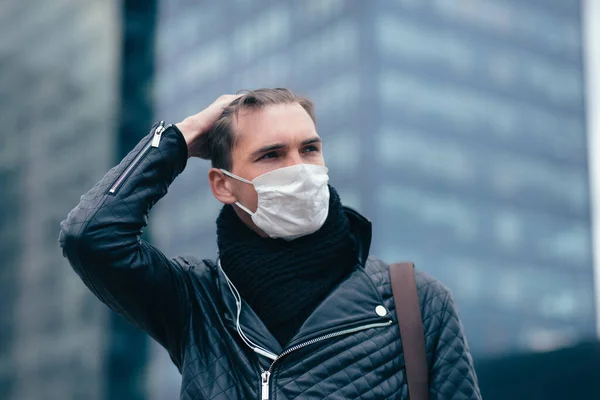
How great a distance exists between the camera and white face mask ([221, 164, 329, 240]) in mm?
3281

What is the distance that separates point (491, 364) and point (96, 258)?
2031cm

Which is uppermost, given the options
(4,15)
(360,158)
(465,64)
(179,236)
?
(4,15)

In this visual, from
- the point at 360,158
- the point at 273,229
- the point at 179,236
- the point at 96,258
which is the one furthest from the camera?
the point at 179,236

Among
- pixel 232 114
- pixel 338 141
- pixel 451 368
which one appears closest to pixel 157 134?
pixel 232 114

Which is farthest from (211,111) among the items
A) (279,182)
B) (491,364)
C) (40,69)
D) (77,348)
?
(40,69)

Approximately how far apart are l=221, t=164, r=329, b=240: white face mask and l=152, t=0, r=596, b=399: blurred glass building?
51.9 m

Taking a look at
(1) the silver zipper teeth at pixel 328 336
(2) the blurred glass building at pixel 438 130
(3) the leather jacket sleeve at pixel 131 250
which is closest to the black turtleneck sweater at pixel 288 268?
(1) the silver zipper teeth at pixel 328 336

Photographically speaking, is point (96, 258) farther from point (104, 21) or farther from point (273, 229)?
point (104, 21)

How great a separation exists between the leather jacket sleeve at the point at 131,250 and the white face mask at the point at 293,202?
1.16 feet

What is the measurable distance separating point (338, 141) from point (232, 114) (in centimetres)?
5542

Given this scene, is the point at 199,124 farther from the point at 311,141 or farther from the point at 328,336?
the point at 328,336

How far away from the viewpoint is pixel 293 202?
3.31m

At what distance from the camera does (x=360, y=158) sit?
186ft

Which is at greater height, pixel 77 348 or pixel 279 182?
pixel 279 182
